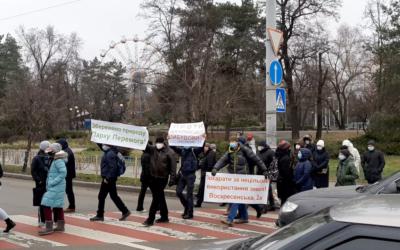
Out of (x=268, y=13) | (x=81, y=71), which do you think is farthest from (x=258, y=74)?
(x=81, y=71)

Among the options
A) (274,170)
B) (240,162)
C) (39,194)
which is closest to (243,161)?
(240,162)

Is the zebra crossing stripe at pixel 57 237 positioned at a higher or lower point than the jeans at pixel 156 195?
lower

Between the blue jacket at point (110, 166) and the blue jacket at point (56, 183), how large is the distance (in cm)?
136

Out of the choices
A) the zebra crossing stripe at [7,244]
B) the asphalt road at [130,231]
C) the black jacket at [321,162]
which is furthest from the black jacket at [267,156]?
the zebra crossing stripe at [7,244]

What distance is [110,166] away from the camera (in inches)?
444

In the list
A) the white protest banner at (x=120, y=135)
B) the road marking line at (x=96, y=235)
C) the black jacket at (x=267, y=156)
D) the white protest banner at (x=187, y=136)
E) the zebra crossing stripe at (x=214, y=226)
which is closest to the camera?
the road marking line at (x=96, y=235)

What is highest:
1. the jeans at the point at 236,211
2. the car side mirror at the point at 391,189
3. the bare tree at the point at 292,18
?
the bare tree at the point at 292,18

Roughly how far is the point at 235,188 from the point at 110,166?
100 inches

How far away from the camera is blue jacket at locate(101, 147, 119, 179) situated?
11.2 meters

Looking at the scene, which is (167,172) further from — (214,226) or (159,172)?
(214,226)

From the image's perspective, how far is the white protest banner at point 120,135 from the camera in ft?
39.2

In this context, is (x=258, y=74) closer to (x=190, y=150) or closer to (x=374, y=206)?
(x=190, y=150)

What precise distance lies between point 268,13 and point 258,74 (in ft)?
131

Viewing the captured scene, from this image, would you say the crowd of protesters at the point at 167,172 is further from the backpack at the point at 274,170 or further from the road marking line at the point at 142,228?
the road marking line at the point at 142,228
